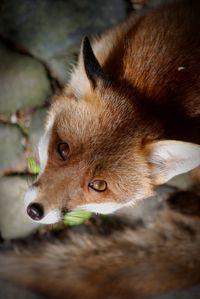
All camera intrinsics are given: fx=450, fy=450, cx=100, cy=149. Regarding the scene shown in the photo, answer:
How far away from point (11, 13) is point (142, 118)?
1462 mm

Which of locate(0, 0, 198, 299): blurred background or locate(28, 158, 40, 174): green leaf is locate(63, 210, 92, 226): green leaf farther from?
locate(28, 158, 40, 174): green leaf

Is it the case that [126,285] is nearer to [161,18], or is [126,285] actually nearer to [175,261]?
[175,261]

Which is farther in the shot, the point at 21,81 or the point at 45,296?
the point at 21,81

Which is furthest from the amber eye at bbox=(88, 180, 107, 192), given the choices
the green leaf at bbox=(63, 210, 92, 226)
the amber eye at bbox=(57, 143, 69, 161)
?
the green leaf at bbox=(63, 210, 92, 226)

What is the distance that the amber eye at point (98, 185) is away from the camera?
1986mm

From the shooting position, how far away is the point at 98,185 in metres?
1.99

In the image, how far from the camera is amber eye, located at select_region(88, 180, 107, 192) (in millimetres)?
1986

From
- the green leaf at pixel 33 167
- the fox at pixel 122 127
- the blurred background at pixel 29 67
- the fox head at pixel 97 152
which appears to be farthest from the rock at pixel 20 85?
the fox head at pixel 97 152


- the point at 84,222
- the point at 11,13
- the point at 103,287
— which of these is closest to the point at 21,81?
the point at 11,13

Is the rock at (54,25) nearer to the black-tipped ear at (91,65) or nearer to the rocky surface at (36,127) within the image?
the rocky surface at (36,127)

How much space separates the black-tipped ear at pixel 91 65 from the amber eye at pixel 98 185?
0.43 metres

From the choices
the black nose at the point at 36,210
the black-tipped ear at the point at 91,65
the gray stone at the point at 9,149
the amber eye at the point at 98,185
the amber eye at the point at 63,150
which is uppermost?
the gray stone at the point at 9,149

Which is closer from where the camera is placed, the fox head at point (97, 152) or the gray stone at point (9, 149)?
the fox head at point (97, 152)

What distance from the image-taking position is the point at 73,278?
7.04 feet
